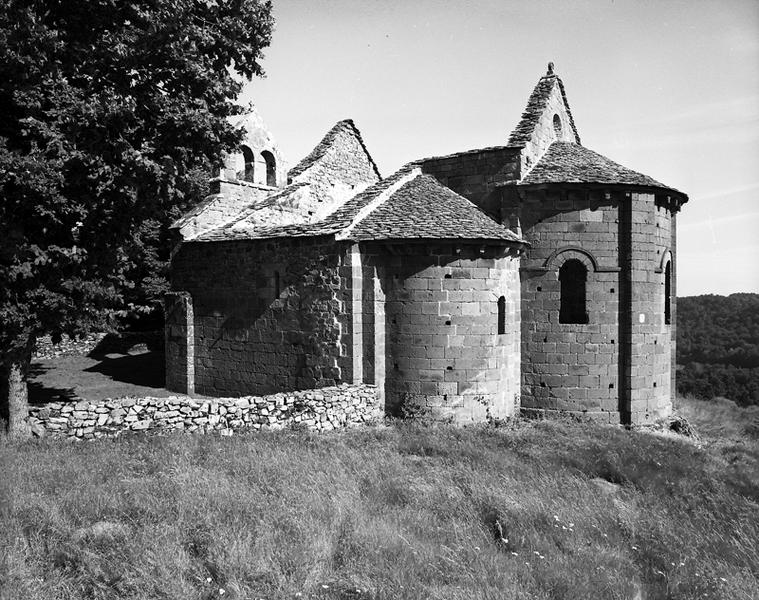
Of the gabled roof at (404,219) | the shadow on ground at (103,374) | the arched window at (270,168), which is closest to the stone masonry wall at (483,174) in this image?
the gabled roof at (404,219)

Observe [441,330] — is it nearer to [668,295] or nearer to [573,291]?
[573,291]

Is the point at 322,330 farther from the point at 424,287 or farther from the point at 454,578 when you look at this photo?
the point at 454,578

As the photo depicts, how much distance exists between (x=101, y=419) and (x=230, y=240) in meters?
6.07

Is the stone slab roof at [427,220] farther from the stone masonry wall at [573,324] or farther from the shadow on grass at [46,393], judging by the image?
the shadow on grass at [46,393]

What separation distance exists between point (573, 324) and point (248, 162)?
11076 millimetres

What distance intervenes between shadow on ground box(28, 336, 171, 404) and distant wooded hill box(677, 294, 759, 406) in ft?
88.5

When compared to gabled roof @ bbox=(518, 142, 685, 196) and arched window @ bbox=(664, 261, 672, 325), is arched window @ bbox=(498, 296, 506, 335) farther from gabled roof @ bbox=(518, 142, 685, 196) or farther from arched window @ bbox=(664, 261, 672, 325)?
arched window @ bbox=(664, 261, 672, 325)

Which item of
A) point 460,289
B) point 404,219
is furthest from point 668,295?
point 404,219

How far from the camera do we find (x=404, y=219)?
12.6 m

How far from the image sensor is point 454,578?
5.23 metres

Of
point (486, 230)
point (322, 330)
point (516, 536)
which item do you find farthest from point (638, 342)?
point (516, 536)

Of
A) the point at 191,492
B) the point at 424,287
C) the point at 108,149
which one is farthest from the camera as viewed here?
the point at 424,287

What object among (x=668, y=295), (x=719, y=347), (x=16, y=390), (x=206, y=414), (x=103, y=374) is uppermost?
(x=668, y=295)

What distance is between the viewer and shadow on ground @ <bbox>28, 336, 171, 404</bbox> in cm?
1512
